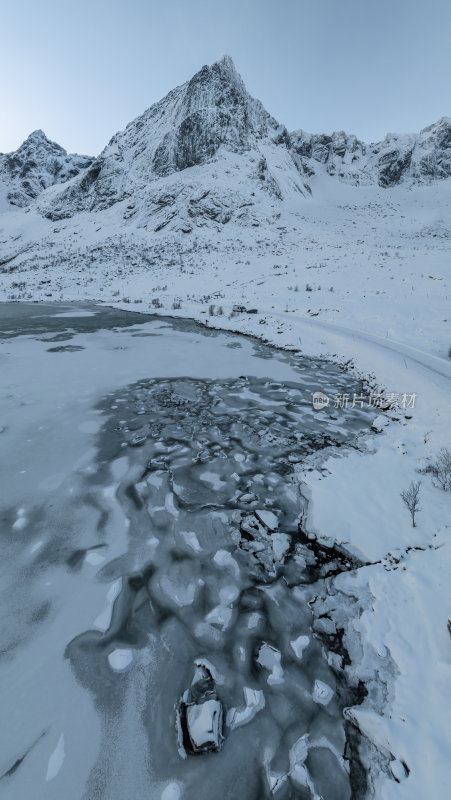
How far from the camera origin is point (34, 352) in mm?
8430

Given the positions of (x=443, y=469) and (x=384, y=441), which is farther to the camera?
(x=384, y=441)

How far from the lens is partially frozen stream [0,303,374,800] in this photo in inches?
63.8

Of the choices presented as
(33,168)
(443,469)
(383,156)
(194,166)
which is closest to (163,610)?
(443,469)

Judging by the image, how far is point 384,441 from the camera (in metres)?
4.67

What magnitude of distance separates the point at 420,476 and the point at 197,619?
3.06 meters

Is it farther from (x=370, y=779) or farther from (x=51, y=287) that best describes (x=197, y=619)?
(x=51, y=287)

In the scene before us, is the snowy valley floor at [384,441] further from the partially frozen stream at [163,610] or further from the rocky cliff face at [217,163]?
the rocky cliff face at [217,163]

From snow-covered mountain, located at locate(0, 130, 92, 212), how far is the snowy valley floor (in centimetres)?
5789

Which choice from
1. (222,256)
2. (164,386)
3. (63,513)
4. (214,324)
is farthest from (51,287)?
(63,513)

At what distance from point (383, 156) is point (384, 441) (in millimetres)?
75611

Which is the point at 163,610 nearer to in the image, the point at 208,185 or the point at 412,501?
the point at 412,501

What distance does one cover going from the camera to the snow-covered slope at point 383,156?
5566 centimetres

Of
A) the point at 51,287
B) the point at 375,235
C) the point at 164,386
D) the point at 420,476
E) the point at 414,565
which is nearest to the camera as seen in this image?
the point at 414,565

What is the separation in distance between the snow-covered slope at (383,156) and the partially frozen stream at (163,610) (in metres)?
66.4
